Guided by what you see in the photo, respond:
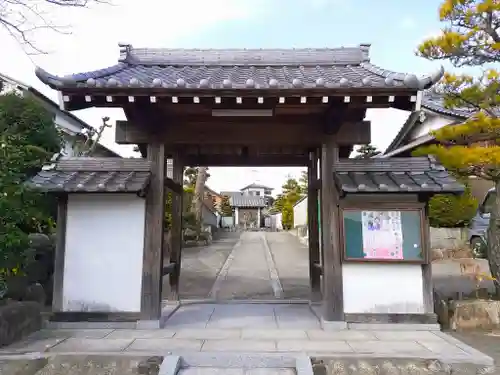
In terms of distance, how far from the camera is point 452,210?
14.7 m

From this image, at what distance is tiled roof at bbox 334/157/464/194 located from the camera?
5.66m

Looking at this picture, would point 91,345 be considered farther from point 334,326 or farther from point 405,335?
point 405,335

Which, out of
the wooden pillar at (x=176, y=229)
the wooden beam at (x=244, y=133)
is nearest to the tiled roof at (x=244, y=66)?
the wooden beam at (x=244, y=133)

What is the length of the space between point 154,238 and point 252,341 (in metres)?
2.17

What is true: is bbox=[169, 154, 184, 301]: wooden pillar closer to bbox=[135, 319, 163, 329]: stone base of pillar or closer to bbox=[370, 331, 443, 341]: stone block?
bbox=[135, 319, 163, 329]: stone base of pillar

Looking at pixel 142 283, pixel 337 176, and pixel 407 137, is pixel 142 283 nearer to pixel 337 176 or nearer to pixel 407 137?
pixel 337 176

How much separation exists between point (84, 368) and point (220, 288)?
19.6ft

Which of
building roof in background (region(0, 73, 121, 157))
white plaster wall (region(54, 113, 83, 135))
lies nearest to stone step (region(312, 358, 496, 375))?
building roof in background (region(0, 73, 121, 157))

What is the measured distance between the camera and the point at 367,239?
590cm

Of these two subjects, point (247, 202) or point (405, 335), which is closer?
point (405, 335)

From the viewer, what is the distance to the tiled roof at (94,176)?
224 inches

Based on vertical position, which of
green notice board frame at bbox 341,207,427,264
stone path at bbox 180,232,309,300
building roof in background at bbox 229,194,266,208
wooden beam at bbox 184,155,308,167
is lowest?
stone path at bbox 180,232,309,300

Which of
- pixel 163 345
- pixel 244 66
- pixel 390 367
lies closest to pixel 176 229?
pixel 163 345

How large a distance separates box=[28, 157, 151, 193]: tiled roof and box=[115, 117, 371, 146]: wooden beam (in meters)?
0.42
